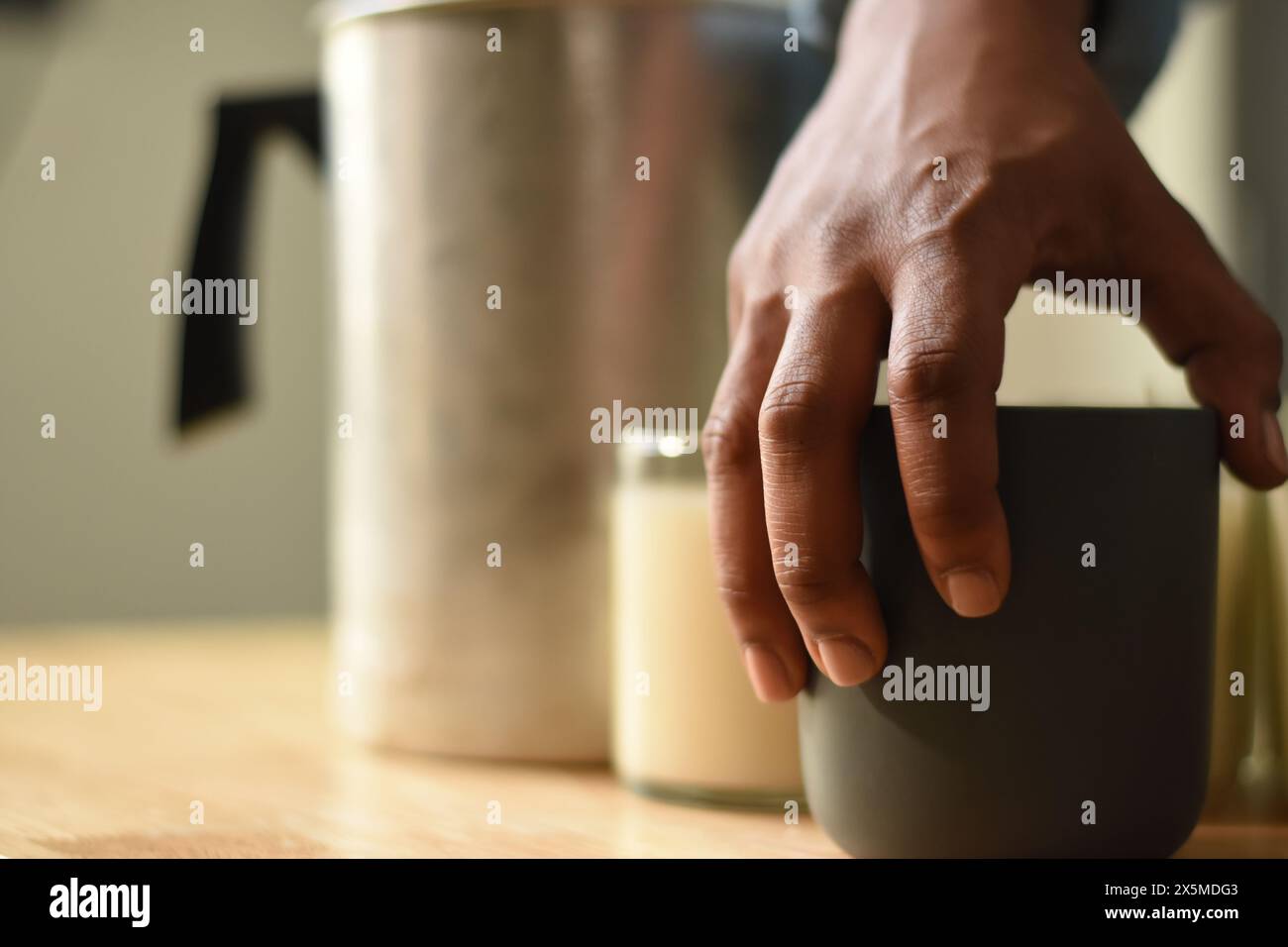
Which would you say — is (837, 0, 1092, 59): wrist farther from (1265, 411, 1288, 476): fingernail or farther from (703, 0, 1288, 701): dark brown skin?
(1265, 411, 1288, 476): fingernail

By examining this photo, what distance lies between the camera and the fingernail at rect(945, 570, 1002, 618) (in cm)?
33

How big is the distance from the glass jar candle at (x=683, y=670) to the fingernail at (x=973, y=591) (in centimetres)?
13

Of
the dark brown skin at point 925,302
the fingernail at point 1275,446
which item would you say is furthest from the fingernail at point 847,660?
the fingernail at point 1275,446

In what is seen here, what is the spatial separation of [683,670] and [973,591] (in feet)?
0.50

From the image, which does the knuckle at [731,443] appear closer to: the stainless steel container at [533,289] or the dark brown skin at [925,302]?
the dark brown skin at [925,302]

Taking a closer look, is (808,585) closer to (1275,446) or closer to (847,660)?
(847,660)

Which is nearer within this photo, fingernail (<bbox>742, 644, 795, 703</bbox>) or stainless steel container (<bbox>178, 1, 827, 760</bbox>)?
fingernail (<bbox>742, 644, 795, 703</bbox>)

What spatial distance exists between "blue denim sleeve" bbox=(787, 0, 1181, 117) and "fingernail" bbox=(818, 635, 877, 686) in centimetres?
28

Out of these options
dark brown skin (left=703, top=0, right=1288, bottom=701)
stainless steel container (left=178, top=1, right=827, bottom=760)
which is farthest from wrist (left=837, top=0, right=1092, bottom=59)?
stainless steel container (left=178, top=1, right=827, bottom=760)

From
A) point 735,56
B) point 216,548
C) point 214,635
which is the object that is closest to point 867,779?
point 735,56

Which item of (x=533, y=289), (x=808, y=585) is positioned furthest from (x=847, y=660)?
(x=533, y=289)

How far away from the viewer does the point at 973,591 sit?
0.33 meters
